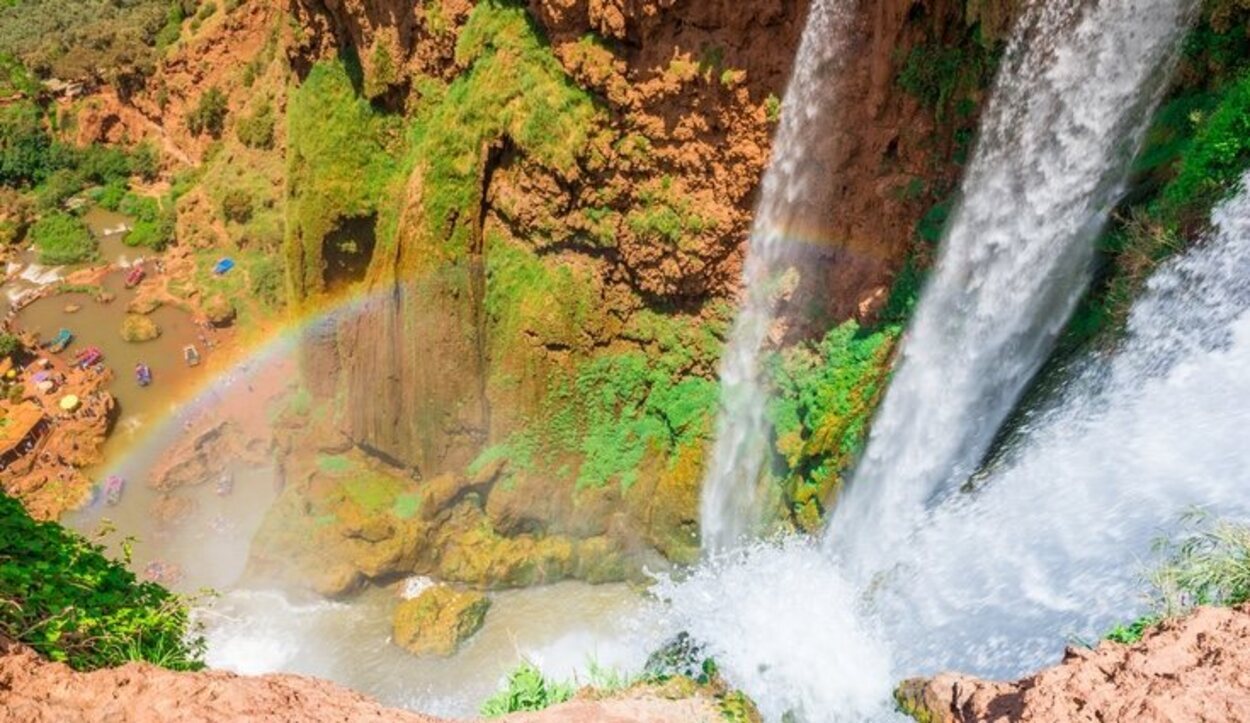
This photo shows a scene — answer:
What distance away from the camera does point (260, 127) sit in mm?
26594

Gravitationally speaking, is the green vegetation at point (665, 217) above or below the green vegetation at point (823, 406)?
above

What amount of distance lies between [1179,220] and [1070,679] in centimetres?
530

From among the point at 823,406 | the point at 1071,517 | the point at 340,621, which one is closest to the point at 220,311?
the point at 340,621

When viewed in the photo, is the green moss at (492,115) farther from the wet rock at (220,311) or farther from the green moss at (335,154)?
the wet rock at (220,311)

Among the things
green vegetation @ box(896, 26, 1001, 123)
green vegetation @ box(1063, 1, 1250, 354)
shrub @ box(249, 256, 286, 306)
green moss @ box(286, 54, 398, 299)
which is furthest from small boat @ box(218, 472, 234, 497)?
green vegetation @ box(1063, 1, 1250, 354)

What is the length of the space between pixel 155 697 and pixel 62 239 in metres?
29.7

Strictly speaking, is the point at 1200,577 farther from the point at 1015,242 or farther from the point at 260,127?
the point at 260,127

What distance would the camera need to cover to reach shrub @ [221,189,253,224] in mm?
26391

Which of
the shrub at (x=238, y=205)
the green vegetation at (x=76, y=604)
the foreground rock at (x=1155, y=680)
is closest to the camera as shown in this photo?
the foreground rock at (x=1155, y=680)

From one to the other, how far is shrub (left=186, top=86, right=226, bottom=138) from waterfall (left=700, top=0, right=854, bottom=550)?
2287 cm

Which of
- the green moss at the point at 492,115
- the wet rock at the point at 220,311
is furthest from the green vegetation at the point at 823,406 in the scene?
the wet rock at the point at 220,311

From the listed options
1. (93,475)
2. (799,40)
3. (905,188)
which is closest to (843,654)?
(905,188)

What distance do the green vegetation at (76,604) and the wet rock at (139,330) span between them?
20858 millimetres

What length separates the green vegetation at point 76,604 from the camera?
586 centimetres
